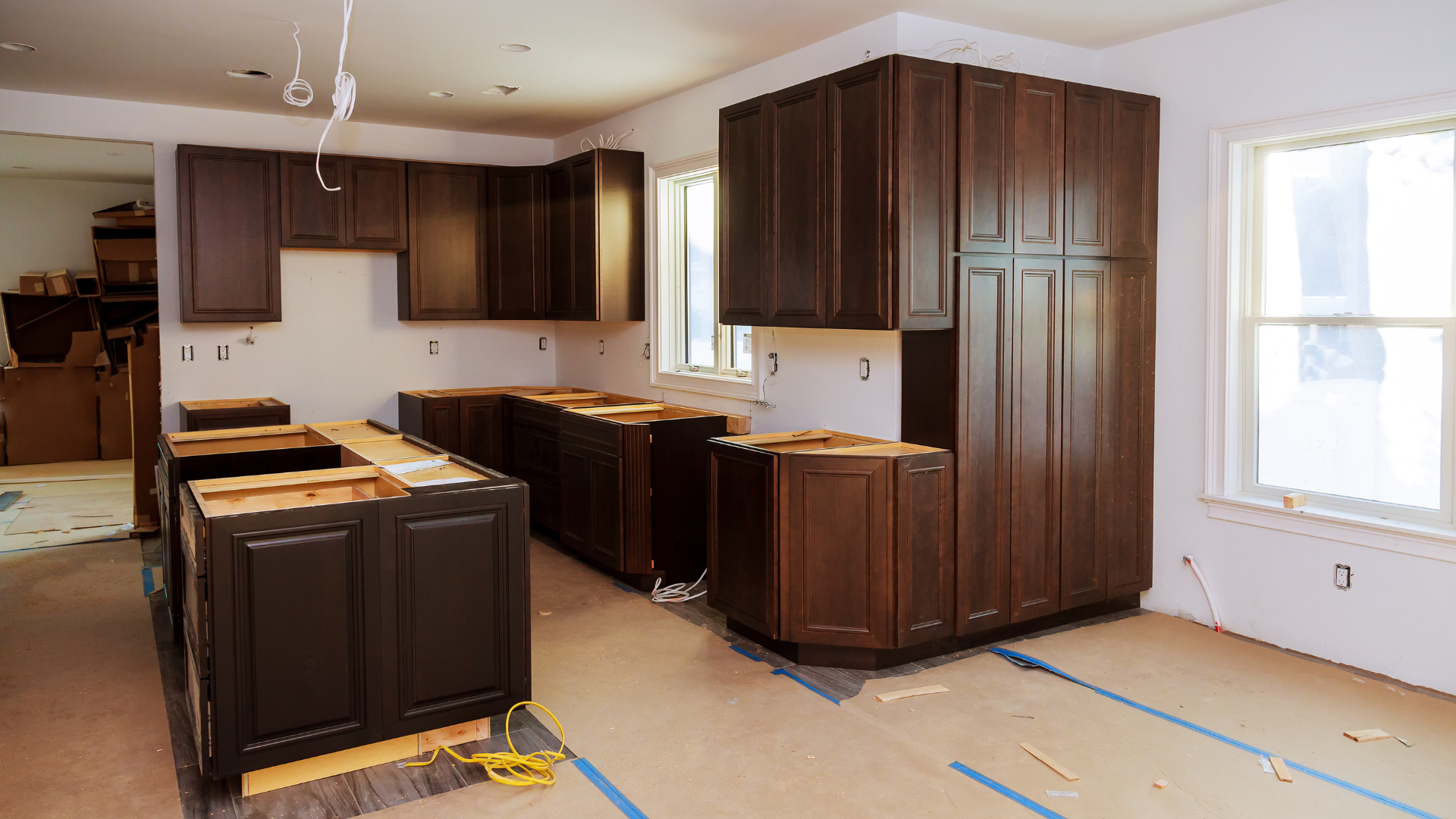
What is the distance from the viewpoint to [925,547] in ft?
12.9

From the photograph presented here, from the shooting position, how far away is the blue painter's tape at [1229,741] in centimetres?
281

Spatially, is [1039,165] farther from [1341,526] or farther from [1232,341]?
[1341,526]

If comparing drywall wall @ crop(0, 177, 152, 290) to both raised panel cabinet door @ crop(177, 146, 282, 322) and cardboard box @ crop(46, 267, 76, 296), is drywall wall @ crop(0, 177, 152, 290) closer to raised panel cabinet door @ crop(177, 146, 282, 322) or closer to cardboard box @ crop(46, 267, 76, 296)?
cardboard box @ crop(46, 267, 76, 296)

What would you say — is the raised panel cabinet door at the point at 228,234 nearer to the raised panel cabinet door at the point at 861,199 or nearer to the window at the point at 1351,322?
the raised panel cabinet door at the point at 861,199

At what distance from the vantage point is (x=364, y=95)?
581 centimetres

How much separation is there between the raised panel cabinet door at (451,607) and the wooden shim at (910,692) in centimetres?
132

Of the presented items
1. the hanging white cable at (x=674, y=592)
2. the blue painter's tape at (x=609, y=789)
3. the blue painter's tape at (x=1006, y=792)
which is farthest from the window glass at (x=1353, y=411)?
the blue painter's tape at (x=609, y=789)

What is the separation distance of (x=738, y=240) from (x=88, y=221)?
813 centimetres

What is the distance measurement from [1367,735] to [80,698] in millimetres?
4658

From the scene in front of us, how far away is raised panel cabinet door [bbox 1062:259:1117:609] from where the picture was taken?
4.26 m

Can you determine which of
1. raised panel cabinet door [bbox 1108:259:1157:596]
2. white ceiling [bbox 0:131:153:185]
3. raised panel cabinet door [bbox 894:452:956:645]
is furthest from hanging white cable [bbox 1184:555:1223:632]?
white ceiling [bbox 0:131:153:185]

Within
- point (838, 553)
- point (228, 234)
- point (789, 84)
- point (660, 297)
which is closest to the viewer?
point (838, 553)

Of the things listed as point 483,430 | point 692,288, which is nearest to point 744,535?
point 692,288

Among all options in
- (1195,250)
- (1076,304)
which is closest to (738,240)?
(1076,304)
